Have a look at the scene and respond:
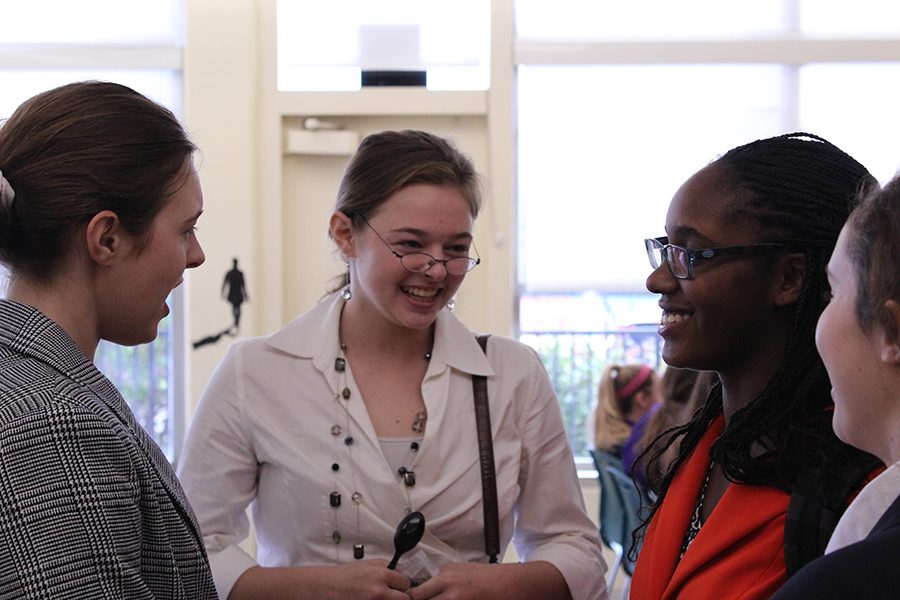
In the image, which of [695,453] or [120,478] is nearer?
[120,478]

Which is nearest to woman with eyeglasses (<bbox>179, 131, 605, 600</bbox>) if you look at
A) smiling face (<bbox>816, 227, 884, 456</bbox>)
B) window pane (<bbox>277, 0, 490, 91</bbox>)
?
smiling face (<bbox>816, 227, 884, 456</bbox>)

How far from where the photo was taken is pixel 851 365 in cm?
109

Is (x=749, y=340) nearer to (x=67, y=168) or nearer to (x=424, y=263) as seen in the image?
(x=424, y=263)

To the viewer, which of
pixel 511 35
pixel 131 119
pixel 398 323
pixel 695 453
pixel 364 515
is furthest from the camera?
pixel 511 35

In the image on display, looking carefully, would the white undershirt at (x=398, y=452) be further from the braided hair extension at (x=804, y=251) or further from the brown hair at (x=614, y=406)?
the brown hair at (x=614, y=406)

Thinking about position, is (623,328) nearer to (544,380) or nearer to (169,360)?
(169,360)

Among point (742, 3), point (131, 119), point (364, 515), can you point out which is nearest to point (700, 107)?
point (742, 3)

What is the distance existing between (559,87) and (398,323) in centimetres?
344

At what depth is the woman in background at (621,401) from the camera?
4.56 metres

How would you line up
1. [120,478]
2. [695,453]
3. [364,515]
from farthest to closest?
[364,515]
[695,453]
[120,478]

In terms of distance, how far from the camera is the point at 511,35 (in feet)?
17.2

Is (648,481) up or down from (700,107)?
down

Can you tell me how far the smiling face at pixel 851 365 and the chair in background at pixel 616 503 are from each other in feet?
9.93

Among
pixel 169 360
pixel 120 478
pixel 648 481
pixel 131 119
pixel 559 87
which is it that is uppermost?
pixel 559 87
